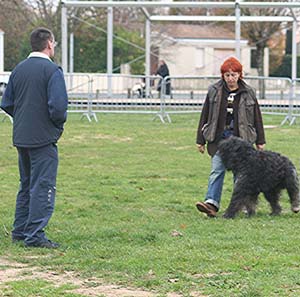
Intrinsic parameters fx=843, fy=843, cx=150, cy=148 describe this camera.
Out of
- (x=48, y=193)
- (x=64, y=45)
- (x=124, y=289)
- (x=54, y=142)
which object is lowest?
(x=124, y=289)

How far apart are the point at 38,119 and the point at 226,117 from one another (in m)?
2.64

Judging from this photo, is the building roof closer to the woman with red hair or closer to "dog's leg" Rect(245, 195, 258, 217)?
the woman with red hair

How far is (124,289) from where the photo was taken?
614 cm

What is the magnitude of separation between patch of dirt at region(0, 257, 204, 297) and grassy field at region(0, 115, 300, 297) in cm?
6

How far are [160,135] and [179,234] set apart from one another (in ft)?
35.2

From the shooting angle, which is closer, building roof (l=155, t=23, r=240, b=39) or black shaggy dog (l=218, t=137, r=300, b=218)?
black shaggy dog (l=218, t=137, r=300, b=218)

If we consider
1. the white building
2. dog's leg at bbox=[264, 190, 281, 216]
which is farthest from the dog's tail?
the white building

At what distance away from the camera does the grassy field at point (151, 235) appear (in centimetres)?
626

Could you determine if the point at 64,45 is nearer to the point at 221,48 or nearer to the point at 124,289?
the point at 124,289

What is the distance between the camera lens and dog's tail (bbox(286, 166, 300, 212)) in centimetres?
920

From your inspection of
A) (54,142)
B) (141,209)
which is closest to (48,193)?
(54,142)

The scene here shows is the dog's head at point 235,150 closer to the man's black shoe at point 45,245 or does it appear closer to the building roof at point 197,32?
the man's black shoe at point 45,245

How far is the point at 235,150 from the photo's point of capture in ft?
30.0

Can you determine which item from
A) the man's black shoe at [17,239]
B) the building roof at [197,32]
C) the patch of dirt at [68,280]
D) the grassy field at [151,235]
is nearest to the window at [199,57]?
the building roof at [197,32]
